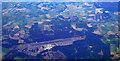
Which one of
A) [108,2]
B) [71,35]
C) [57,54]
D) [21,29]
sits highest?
[108,2]

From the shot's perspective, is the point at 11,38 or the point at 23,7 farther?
the point at 23,7

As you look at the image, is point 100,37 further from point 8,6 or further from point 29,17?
point 8,6

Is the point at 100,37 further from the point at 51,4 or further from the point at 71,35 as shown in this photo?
the point at 51,4

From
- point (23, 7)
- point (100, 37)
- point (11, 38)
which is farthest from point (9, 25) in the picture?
point (100, 37)

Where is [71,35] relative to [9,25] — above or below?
below

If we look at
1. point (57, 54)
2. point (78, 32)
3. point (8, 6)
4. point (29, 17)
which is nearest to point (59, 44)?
point (57, 54)

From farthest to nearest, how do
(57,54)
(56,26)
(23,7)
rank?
(23,7) < (56,26) < (57,54)

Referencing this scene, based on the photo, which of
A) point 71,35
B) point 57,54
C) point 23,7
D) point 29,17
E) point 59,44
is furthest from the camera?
point 23,7
